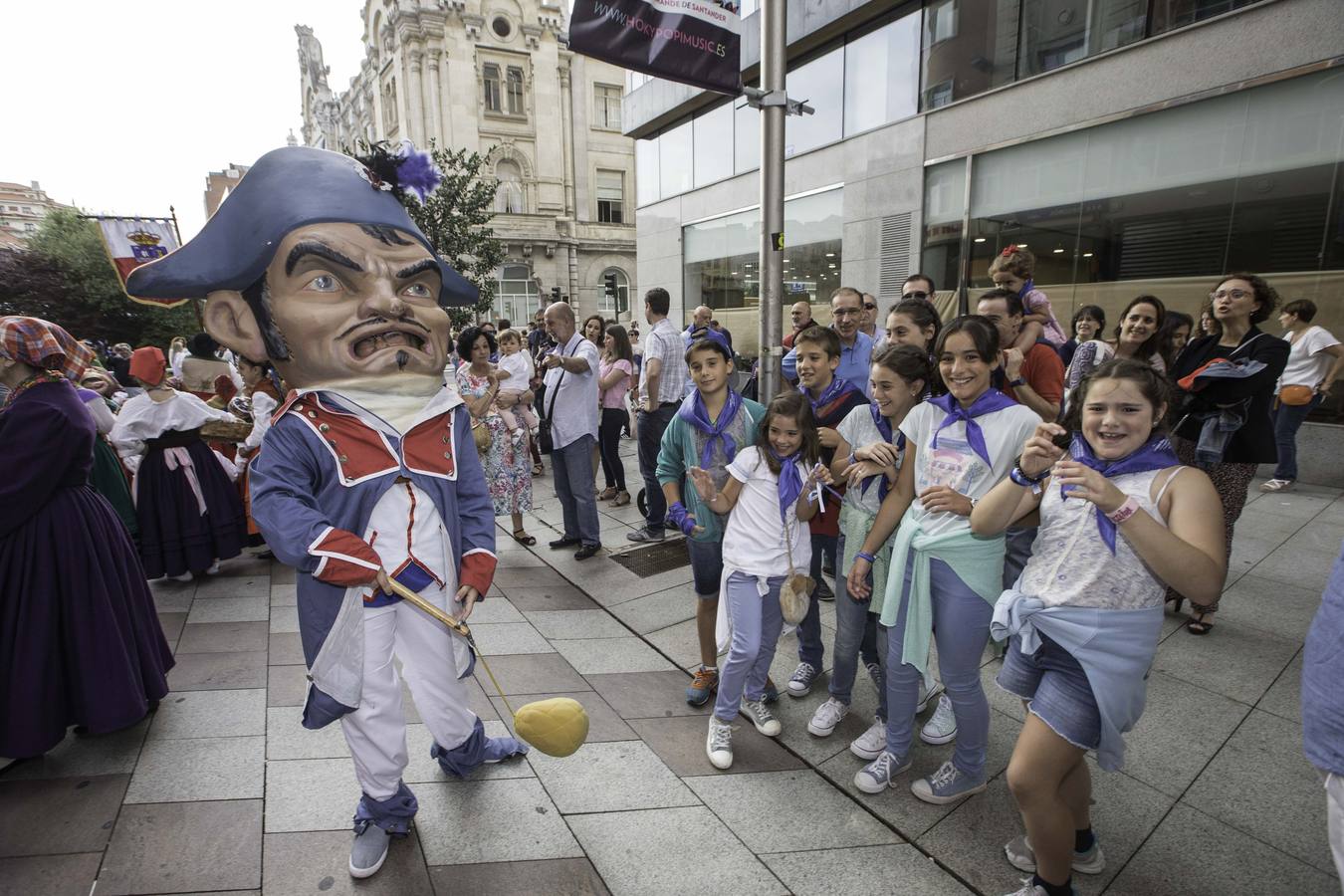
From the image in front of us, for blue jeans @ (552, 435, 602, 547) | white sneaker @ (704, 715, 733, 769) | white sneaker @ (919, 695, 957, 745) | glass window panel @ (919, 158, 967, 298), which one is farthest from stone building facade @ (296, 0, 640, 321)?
white sneaker @ (919, 695, 957, 745)

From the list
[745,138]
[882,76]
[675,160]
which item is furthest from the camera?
[675,160]

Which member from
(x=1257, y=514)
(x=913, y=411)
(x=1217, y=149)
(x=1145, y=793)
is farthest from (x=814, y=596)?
(x=1217, y=149)

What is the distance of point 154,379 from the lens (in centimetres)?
458

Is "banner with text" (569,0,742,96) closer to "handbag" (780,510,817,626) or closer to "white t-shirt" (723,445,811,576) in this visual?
"white t-shirt" (723,445,811,576)

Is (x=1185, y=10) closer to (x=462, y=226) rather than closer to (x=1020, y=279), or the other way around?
(x=1020, y=279)

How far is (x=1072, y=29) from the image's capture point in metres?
8.20

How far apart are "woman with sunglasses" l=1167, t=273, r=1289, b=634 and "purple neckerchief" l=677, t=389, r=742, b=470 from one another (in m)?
2.50

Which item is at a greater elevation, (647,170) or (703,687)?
(647,170)

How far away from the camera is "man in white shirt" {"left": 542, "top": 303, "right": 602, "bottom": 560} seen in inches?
209

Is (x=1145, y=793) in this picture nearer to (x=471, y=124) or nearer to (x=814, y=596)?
(x=814, y=596)

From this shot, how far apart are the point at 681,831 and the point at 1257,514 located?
6.16 meters

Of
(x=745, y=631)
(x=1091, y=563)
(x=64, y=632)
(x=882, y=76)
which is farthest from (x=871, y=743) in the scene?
(x=882, y=76)

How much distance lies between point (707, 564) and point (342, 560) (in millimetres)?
1712

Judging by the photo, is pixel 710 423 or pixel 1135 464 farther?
pixel 710 423
